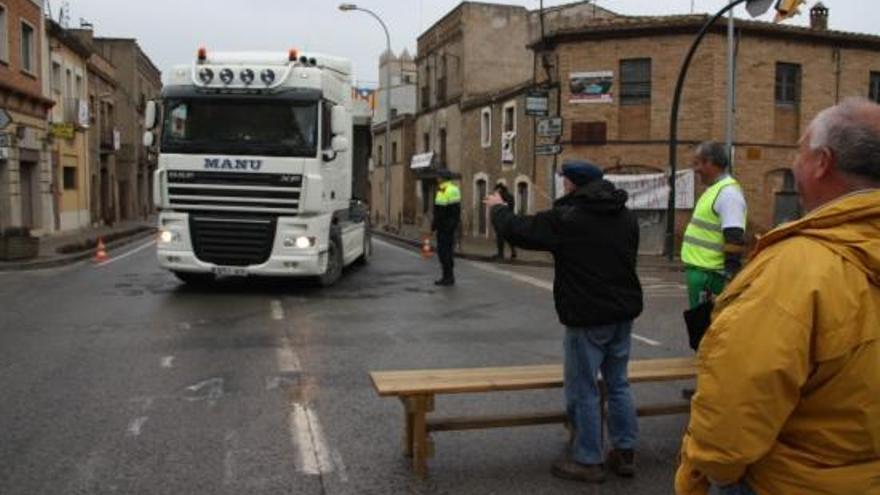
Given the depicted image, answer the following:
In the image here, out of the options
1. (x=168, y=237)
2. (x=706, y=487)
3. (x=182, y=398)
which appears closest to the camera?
(x=706, y=487)

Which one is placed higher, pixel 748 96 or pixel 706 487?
pixel 748 96

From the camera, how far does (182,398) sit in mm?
7020

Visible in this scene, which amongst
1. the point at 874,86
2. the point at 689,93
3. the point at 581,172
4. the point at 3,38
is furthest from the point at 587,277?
the point at 874,86

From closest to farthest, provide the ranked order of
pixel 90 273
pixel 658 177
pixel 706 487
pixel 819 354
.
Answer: pixel 819 354
pixel 706 487
pixel 90 273
pixel 658 177

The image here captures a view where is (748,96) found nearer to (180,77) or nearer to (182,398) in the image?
(180,77)

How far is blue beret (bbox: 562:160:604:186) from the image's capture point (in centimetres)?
503

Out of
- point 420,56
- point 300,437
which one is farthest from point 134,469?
point 420,56

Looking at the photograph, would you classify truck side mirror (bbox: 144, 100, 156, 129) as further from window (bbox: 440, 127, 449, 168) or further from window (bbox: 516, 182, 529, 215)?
window (bbox: 440, 127, 449, 168)

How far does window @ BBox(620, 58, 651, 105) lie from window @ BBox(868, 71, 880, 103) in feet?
24.6

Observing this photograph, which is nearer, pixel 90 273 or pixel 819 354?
pixel 819 354

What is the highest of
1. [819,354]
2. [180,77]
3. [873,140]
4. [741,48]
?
[741,48]

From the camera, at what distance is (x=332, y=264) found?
14.7 metres

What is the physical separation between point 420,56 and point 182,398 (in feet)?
125

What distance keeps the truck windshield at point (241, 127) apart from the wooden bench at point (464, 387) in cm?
804
